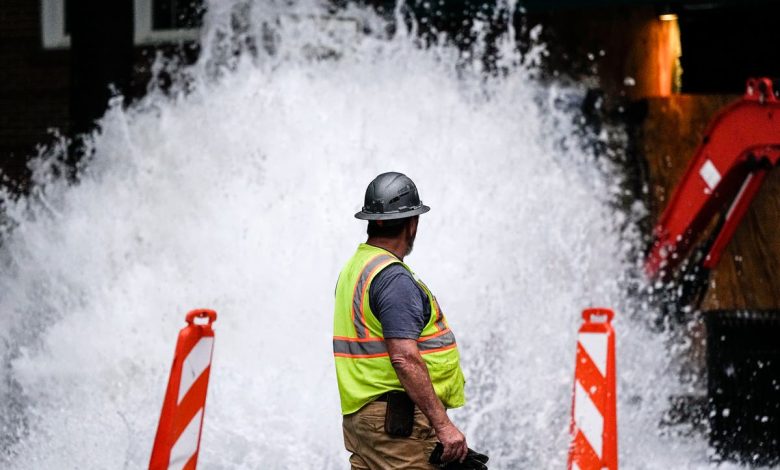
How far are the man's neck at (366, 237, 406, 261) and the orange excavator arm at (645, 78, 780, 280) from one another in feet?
13.3

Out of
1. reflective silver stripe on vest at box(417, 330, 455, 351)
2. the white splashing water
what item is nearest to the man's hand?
reflective silver stripe on vest at box(417, 330, 455, 351)

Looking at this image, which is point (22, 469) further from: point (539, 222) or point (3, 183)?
point (3, 183)

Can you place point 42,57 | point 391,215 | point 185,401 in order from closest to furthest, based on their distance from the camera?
point 391,215
point 185,401
point 42,57

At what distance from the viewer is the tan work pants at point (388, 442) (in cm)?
343

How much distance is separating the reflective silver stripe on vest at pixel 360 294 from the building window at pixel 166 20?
8.95 metres

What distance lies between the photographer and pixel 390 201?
354 cm

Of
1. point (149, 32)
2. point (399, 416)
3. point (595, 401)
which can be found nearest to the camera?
point (399, 416)

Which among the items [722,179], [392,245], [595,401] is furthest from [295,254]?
[392,245]

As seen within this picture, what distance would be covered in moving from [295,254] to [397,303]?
460cm

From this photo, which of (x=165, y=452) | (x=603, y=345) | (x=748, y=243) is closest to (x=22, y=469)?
(x=165, y=452)

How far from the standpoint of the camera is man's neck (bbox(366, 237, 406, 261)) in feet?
11.8

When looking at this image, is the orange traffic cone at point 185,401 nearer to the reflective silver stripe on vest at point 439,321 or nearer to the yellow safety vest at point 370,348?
the yellow safety vest at point 370,348

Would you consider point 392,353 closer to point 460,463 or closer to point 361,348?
point 361,348

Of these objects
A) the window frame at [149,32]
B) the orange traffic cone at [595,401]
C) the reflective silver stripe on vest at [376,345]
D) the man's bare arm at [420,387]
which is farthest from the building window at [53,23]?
the man's bare arm at [420,387]
